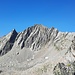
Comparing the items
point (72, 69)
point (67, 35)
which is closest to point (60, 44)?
point (67, 35)

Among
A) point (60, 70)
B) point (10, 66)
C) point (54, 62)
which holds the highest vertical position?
point (10, 66)

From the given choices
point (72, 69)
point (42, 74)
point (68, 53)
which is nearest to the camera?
point (72, 69)

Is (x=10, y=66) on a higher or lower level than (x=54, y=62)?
higher

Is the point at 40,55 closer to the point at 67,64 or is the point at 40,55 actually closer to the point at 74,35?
the point at 74,35

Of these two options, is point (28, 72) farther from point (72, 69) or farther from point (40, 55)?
point (40, 55)

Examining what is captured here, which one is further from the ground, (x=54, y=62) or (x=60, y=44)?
(x=60, y=44)

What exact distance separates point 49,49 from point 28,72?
5161 centimetres

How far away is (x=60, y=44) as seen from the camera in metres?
183

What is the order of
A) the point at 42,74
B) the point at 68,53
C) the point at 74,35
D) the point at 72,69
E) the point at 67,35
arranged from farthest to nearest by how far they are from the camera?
the point at 67,35, the point at 74,35, the point at 68,53, the point at 42,74, the point at 72,69

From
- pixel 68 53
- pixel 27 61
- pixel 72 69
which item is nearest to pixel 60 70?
pixel 72 69

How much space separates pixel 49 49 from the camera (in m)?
197

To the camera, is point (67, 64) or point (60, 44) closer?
point (67, 64)

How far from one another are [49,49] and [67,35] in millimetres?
18423

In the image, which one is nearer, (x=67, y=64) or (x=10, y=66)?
(x=67, y=64)
